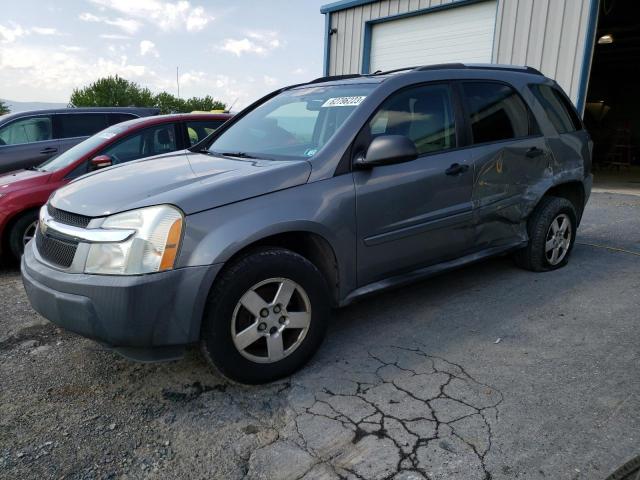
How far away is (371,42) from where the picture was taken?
11.8 meters

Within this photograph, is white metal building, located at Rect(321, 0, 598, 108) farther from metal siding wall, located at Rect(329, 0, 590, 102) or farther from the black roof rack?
the black roof rack

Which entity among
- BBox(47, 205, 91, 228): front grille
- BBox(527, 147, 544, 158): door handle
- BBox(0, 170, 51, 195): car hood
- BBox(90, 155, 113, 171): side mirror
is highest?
BBox(527, 147, 544, 158): door handle

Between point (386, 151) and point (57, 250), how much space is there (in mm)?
1833

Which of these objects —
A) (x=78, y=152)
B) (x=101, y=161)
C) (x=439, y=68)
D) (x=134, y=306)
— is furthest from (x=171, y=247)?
(x=78, y=152)

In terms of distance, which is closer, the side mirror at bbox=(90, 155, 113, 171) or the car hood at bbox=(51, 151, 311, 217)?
the car hood at bbox=(51, 151, 311, 217)

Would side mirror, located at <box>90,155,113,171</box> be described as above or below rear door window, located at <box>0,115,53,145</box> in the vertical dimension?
below

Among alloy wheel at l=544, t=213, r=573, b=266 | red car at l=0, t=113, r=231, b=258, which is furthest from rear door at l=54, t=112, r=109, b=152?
alloy wheel at l=544, t=213, r=573, b=266

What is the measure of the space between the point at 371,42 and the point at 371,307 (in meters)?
9.44

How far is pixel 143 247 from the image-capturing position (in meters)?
2.36

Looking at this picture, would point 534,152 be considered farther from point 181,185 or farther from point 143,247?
point 143,247

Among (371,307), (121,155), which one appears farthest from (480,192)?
(121,155)

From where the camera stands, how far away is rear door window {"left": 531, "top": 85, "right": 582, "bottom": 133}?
4.32 m

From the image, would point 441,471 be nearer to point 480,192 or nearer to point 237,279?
point 237,279

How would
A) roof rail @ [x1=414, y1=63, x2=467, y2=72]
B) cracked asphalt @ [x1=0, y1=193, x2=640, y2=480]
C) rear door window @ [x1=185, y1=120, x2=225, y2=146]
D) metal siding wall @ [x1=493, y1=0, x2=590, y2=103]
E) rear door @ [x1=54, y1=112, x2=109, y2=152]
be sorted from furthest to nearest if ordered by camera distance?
1. metal siding wall @ [x1=493, y1=0, x2=590, y2=103]
2. rear door @ [x1=54, y1=112, x2=109, y2=152]
3. rear door window @ [x1=185, y1=120, x2=225, y2=146]
4. roof rail @ [x1=414, y1=63, x2=467, y2=72]
5. cracked asphalt @ [x1=0, y1=193, x2=640, y2=480]
